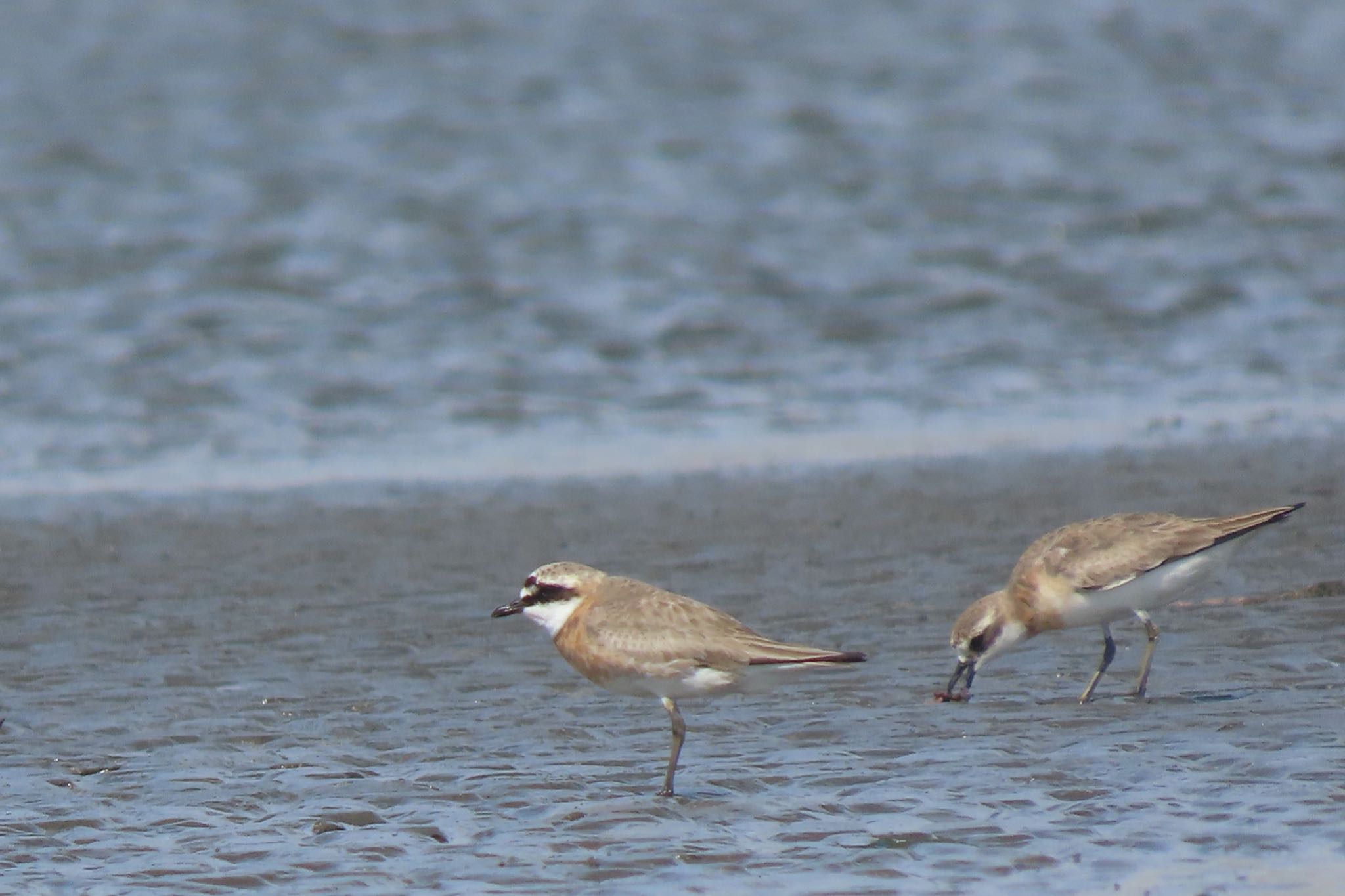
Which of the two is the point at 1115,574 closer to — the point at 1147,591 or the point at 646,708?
the point at 1147,591

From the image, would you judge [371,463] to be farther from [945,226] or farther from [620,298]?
[945,226]

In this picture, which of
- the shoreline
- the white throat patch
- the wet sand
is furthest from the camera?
the shoreline

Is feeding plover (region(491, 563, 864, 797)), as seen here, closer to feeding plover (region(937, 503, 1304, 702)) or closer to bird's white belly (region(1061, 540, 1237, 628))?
feeding plover (region(937, 503, 1304, 702))

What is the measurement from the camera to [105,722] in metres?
8.35

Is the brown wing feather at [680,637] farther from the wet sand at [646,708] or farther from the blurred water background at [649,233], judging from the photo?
the blurred water background at [649,233]

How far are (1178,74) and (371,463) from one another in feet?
55.6

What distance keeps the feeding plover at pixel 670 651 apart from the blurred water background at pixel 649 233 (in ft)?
20.4

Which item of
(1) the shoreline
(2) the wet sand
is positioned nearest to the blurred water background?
(1) the shoreline

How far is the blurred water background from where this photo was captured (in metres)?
15.4

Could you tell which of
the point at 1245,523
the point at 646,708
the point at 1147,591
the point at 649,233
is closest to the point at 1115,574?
the point at 1147,591

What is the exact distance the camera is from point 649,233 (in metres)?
21.2

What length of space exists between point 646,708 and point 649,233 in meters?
13.1

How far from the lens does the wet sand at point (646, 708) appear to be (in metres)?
6.39

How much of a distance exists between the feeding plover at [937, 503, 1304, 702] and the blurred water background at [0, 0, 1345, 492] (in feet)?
17.3
